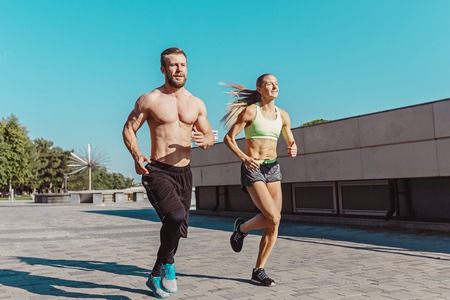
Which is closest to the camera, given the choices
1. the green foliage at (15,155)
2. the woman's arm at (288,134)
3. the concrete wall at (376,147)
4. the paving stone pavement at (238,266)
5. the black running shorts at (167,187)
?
the black running shorts at (167,187)

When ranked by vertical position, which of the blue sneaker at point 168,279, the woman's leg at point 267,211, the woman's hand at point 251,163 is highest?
the woman's hand at point 251,163

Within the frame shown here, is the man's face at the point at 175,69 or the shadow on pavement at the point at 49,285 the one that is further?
the shadow on pavement at the point at 49,285

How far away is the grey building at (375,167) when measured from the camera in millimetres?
9766

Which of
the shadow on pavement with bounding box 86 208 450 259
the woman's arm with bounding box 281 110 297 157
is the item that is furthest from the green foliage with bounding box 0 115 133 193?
the woman's arm with bounding box 281 110 297 157

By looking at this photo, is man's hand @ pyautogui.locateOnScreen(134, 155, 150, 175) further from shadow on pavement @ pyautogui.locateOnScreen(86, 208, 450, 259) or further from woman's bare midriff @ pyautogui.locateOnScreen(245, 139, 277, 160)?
shadow on pavement @ pyautogui.locateOnScreen(86, 208, 450, 259)

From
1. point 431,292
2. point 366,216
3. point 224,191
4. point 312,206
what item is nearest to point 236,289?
point 431,292

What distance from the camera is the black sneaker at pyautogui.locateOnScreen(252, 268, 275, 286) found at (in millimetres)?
4637

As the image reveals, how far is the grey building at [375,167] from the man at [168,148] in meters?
7.12

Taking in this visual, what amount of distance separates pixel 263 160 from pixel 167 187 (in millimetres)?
1206

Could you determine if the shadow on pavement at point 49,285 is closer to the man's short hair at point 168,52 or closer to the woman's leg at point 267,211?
the woman's leg at point 267,211

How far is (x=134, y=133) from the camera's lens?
4234mm

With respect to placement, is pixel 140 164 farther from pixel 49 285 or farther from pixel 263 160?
pixel 49 285

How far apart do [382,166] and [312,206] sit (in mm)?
3273

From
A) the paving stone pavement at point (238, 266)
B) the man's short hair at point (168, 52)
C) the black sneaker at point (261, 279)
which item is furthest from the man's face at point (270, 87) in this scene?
the paving stone pavement at point (238, 266)
